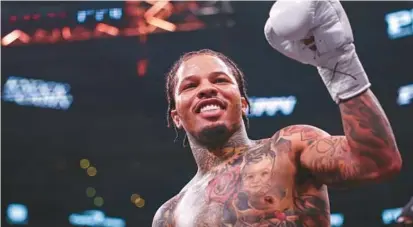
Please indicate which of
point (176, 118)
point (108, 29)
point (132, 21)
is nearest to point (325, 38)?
point (176, 118)

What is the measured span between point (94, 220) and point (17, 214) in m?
0.92

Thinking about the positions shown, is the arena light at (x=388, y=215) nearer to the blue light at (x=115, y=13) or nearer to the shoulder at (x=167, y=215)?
the blue light at (x=115, y=13)

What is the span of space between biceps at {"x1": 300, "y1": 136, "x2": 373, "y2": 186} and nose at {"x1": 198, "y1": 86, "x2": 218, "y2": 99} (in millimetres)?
392

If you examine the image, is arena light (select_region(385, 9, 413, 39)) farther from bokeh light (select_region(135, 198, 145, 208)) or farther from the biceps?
the biceps

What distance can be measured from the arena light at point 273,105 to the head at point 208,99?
5.88 m

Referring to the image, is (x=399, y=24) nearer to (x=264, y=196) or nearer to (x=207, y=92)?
(x=207, y=92)

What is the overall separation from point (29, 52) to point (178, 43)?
5.91 feet

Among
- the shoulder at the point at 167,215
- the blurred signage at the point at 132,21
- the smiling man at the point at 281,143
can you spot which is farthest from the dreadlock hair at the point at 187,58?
the blurred signage at the point at 132,21

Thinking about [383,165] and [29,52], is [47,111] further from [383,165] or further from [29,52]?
[383,165]

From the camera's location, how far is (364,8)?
8.26m

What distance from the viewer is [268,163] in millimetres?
2125

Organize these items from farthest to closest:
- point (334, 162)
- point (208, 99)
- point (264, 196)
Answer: point (208, 99) < point (264, 196) < point (334, 162)

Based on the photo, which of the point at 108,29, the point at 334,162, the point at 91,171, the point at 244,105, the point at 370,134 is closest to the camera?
the point at 370,134

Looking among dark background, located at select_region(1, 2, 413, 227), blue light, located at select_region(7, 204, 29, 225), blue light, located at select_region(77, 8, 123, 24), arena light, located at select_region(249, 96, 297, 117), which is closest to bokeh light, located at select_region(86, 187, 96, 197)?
dark background, located at select_region(1, 2, 413, 227)
